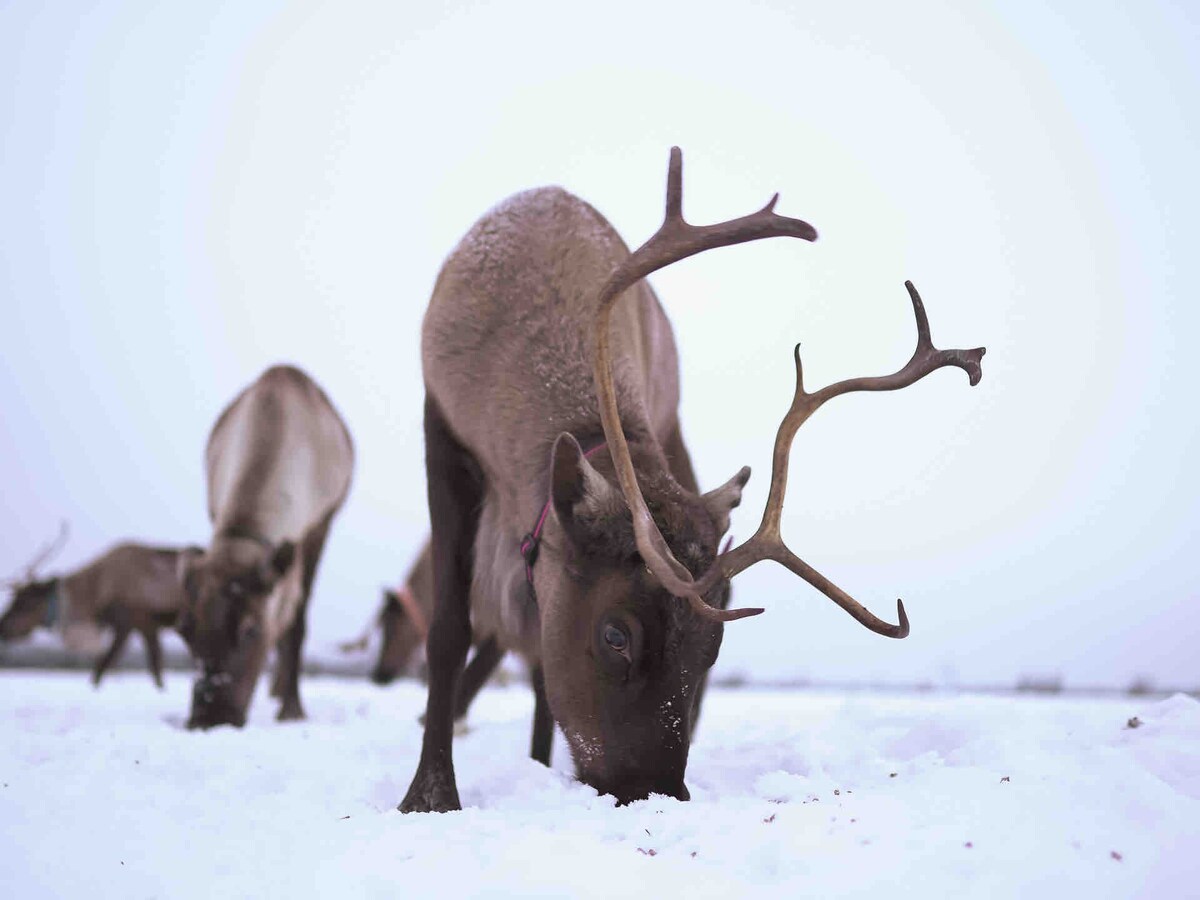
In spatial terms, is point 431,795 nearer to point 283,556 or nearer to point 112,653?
point 283,556

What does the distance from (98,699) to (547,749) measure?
5804 mm

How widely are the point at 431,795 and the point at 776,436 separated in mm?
1673

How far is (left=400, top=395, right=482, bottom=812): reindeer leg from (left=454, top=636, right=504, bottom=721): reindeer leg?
212cm

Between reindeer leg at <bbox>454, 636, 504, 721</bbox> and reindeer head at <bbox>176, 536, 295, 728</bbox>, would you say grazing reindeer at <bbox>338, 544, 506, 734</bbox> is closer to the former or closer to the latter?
reindeer head at <bbox>176, 536, 295, 728</bbox>

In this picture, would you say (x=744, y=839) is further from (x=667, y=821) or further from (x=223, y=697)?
(x=223, y=697)

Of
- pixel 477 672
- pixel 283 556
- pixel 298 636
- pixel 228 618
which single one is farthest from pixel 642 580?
pixel 298 636

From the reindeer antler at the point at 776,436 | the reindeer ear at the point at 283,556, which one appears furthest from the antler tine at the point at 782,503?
the reindeer ear at the point at 283,556

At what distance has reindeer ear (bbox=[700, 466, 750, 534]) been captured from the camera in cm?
322

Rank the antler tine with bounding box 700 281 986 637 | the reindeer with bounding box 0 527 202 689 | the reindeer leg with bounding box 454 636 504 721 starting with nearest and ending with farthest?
the antler tine with bounding box 700 281 986 637 → the reindeer leg with bounding box 454 636 504 721 → the reindeer with bounding box 0 527 202 689

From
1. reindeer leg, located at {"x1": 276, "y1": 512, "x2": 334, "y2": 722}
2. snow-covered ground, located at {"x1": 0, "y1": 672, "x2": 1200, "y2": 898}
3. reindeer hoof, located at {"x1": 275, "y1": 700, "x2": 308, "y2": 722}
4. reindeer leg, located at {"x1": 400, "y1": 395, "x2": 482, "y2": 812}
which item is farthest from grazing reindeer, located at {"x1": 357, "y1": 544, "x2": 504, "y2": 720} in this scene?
snow-covered ground, located at {"x1": 0, "y1": 672, "x2": 1200, "y2": 898}

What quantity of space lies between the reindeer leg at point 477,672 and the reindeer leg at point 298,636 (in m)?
2.26

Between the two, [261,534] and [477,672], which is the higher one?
[261,534]

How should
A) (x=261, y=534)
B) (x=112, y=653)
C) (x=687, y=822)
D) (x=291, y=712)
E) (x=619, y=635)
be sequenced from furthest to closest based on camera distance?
(x=112, y=653), (x=291, y=712), (x=261, y=534), (x=619, y=635), (x=687, y=822)

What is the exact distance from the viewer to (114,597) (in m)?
15.7
